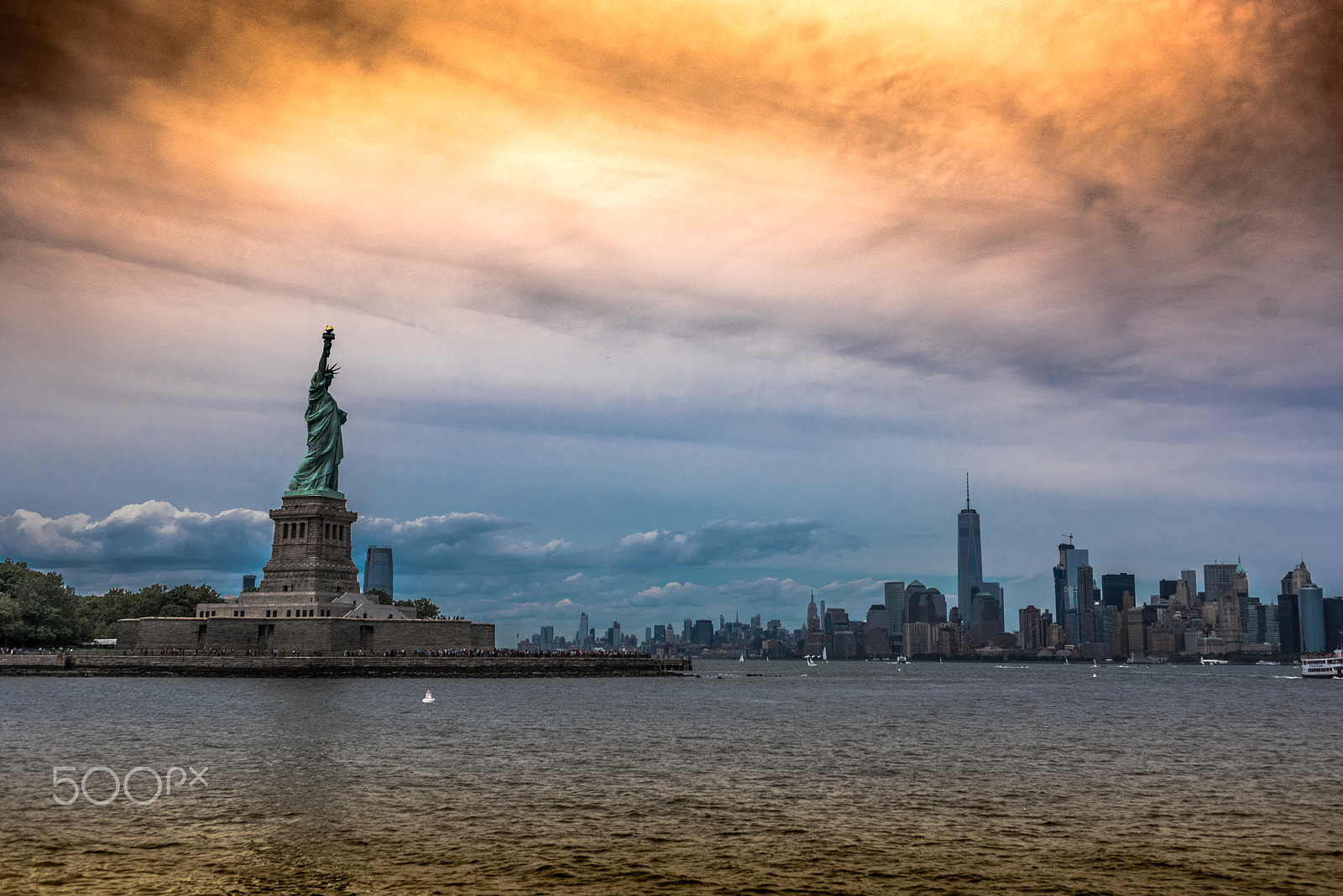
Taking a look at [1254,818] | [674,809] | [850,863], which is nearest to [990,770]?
[1254,818]

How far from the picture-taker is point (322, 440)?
137 m

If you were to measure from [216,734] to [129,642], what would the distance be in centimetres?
8432

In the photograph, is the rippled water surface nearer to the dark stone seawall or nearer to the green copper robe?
the dark stone seawall

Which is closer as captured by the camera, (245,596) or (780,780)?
(780,780)

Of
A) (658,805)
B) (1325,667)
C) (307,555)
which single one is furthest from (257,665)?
(1325,667)

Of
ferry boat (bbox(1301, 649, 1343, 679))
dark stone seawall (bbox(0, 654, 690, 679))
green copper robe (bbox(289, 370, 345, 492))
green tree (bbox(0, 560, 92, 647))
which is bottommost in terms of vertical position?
ferry boat (bbox(1301, 649, 1343, 679))

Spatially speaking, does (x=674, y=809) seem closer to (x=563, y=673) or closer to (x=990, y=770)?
(x=990, y=770)

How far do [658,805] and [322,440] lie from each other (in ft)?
356

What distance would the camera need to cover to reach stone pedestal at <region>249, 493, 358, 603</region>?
12825 cm

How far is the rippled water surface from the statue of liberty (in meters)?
57.8

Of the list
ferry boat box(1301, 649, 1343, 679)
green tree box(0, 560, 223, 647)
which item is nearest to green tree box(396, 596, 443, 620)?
green tree box(0, 560, 223, 647)

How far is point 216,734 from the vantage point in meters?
57.8

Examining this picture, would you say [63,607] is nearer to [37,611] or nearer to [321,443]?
[37,611]

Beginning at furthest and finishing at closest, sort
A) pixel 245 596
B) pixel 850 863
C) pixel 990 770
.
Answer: pixel 245 596
pixel 990 770
pixel 850 863
